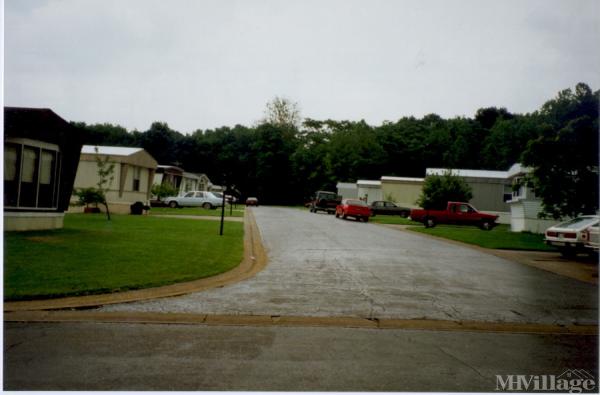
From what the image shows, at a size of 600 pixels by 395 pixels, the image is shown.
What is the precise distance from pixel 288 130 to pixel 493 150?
27698 mm

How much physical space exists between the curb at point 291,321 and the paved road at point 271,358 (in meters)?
0.24

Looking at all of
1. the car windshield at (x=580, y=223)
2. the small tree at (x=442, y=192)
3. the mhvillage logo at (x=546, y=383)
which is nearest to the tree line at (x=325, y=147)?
the small tree at (x=442, y=192)

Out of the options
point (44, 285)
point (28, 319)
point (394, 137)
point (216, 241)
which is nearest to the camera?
point (28, 319)

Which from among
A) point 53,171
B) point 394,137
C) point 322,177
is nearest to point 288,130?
point 322,177

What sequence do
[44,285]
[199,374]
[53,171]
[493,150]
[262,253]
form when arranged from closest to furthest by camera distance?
1. [199,374]
2. [44,285]
3. [262,253]
4. [53,171]
5. [493,150]

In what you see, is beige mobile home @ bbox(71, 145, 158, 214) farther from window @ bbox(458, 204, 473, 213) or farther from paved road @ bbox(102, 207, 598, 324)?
window @ bbox(458, 204, 473, 213)

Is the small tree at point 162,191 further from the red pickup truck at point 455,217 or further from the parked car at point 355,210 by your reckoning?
the red pickup truck at point 455,217

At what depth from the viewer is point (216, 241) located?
14250 millimetres

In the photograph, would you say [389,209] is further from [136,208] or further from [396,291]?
[396,291]

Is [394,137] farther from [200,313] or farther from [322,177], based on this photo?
[200,313]

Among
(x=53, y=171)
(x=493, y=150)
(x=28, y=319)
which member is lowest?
(x=28, y=319)

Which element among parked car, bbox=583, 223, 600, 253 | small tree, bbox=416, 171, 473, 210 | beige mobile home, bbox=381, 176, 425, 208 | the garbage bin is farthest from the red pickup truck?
the garbage bin

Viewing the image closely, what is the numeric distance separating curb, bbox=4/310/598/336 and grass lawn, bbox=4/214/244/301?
3.17 feet

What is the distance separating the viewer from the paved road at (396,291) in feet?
22.9
